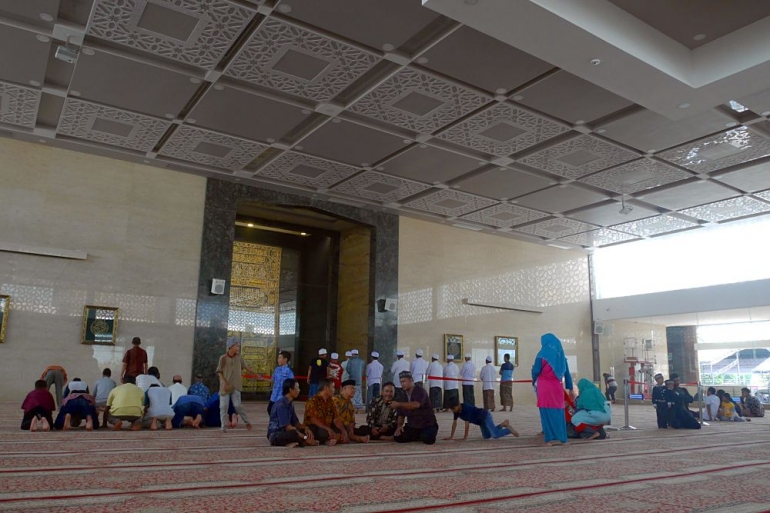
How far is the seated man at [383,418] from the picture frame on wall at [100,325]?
5822 millimetres

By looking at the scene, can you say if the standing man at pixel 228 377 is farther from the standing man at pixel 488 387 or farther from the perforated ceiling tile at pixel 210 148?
the standing man at pixel 488 387

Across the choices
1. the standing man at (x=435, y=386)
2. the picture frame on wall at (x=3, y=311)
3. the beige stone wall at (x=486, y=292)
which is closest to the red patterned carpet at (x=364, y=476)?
the picture frame on wall at (x=3, y=311)

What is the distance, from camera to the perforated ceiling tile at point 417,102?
7.68m

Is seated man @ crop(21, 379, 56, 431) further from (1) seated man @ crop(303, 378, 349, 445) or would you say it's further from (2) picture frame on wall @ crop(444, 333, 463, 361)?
(2) picture frame on wall @ crop(444, 333, 463, 361)

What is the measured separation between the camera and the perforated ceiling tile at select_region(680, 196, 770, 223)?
485 inches

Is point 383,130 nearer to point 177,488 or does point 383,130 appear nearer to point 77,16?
point 77,16

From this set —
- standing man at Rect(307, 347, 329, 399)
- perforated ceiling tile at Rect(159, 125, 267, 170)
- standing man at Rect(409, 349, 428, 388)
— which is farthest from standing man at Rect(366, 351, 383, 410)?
perforated ceiling tile at Rect(159, 125, 267, 170)

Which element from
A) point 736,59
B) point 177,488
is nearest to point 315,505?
point 177,488

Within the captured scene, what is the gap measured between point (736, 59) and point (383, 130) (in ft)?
15.4

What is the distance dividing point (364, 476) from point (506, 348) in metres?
12.2

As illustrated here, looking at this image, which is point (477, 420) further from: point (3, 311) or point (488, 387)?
point (3, 311)

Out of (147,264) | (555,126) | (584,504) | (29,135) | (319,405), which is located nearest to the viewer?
(584,504)

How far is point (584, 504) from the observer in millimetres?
3066

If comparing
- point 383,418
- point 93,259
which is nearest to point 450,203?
point 93,259
